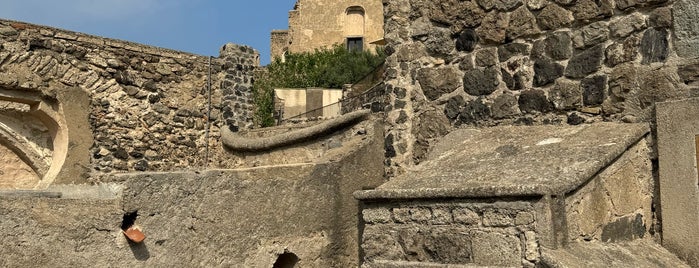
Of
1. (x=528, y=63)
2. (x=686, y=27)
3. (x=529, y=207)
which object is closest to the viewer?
(x=529, y=207)

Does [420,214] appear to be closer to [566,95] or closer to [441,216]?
[441,216]

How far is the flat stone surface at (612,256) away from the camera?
3.64m

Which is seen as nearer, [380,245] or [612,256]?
[612,256]

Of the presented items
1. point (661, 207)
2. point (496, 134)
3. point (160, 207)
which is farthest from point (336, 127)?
point (661, 207)

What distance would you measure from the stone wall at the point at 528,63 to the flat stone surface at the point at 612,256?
820mm

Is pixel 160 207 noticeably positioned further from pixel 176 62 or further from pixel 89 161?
pixel 176 62

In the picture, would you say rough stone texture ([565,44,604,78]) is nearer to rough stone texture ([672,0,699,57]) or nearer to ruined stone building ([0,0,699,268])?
ruined stone building ([0,0,699,268])

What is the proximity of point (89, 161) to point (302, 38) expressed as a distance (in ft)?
82.9

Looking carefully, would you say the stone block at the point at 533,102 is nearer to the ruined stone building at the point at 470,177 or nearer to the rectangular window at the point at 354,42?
the ruined stone building at the point at 470,177

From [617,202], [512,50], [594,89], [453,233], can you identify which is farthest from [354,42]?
[453,233]

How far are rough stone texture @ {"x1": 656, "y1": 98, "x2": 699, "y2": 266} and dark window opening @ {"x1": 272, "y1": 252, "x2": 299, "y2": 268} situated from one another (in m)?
2.84

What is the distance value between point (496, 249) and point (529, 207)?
1.03ft

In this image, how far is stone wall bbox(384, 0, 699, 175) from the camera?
14.9 feet

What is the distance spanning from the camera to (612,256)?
3.91m
